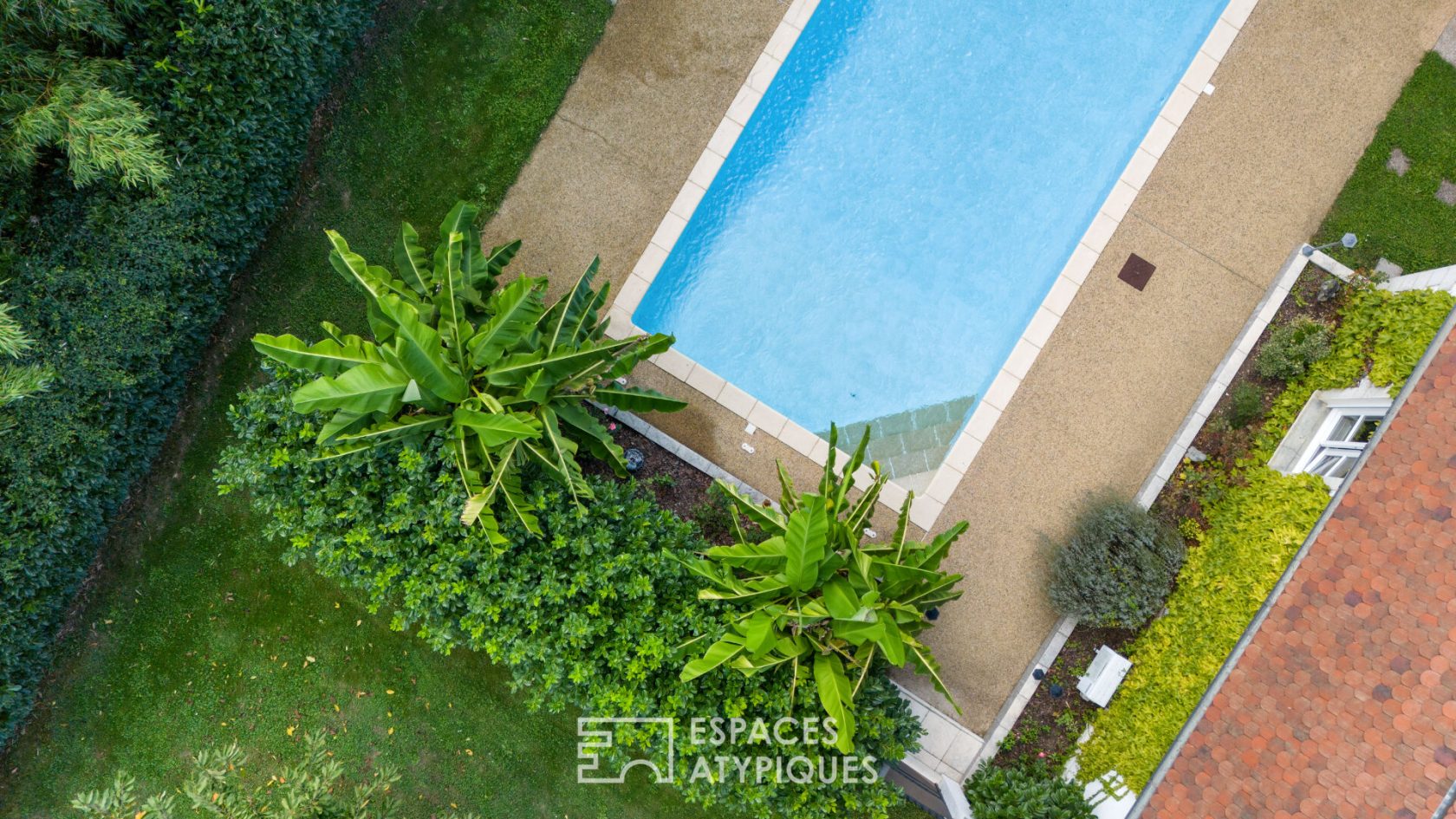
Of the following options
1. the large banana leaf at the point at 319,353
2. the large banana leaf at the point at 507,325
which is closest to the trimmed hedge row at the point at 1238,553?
the large banana leaf at the point at 507,325

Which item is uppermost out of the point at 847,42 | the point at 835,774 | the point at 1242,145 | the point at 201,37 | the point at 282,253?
the point at 1242,145

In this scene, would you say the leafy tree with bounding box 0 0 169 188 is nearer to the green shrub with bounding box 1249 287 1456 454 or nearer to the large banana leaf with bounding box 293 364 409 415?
the large banana leaf with bounding box 293 364 409 415

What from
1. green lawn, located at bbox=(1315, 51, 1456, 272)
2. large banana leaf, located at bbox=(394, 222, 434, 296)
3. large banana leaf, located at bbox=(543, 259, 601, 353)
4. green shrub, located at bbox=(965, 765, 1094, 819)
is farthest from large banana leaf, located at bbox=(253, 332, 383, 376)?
green lawn, located at bbox=(1315, 51, 1456, 272)

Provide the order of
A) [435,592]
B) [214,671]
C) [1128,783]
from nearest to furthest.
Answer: [435,592]
[1128,783]
[214,671]

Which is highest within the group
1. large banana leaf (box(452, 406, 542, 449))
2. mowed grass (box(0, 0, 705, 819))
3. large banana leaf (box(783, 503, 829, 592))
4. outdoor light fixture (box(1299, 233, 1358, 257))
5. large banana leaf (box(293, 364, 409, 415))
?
outdoor light fixture (box(1299, 233, 1358, 257))

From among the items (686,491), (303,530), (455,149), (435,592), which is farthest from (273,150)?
(686,491)

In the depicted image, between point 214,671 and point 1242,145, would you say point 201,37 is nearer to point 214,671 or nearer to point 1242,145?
point 214,671

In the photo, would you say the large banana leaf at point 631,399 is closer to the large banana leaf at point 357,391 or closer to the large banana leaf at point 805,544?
the large banana leaf at point 357,391
